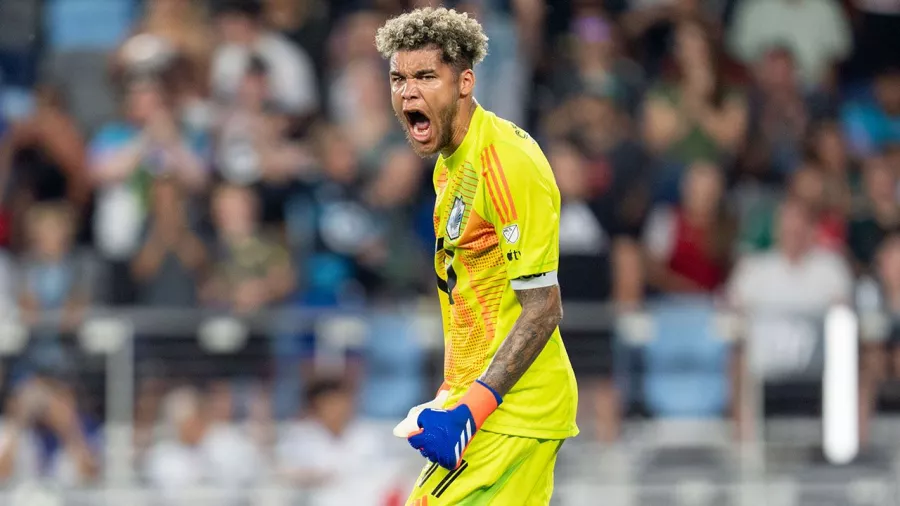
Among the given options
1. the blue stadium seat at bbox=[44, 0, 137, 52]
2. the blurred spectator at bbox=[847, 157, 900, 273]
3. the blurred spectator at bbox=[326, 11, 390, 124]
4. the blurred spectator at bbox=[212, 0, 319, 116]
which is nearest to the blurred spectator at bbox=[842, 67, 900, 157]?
the blurred spectator at bbox=[847, 157, 900, 273]

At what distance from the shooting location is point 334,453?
10.0 m

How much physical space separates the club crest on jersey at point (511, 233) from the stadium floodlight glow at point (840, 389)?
5797mm

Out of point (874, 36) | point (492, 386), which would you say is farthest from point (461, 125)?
point (874, 36)

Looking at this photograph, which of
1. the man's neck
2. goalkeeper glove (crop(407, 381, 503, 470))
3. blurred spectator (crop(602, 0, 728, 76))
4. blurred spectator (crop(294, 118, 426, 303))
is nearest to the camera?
goalkeeper glove (crop(407, 381, 503, 470))

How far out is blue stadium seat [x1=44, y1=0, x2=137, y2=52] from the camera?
12359 mm

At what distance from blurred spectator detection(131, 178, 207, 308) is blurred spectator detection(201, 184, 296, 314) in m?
0.12

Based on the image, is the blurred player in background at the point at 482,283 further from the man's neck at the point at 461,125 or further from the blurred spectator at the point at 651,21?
the blurred spectator at the point at 651,21

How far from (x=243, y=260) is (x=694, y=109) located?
156 inches

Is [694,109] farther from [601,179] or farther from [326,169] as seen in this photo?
[326,169]

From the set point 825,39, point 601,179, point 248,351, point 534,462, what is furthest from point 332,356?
point 825,39

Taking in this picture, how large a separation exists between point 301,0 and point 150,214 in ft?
9.10

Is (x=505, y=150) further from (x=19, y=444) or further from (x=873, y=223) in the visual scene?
(x=873, y=223)

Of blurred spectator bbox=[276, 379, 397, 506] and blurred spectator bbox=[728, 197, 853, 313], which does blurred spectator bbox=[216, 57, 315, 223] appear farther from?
blurred spectator bbox=[728, 197, 853, 313]

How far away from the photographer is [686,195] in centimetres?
1145
